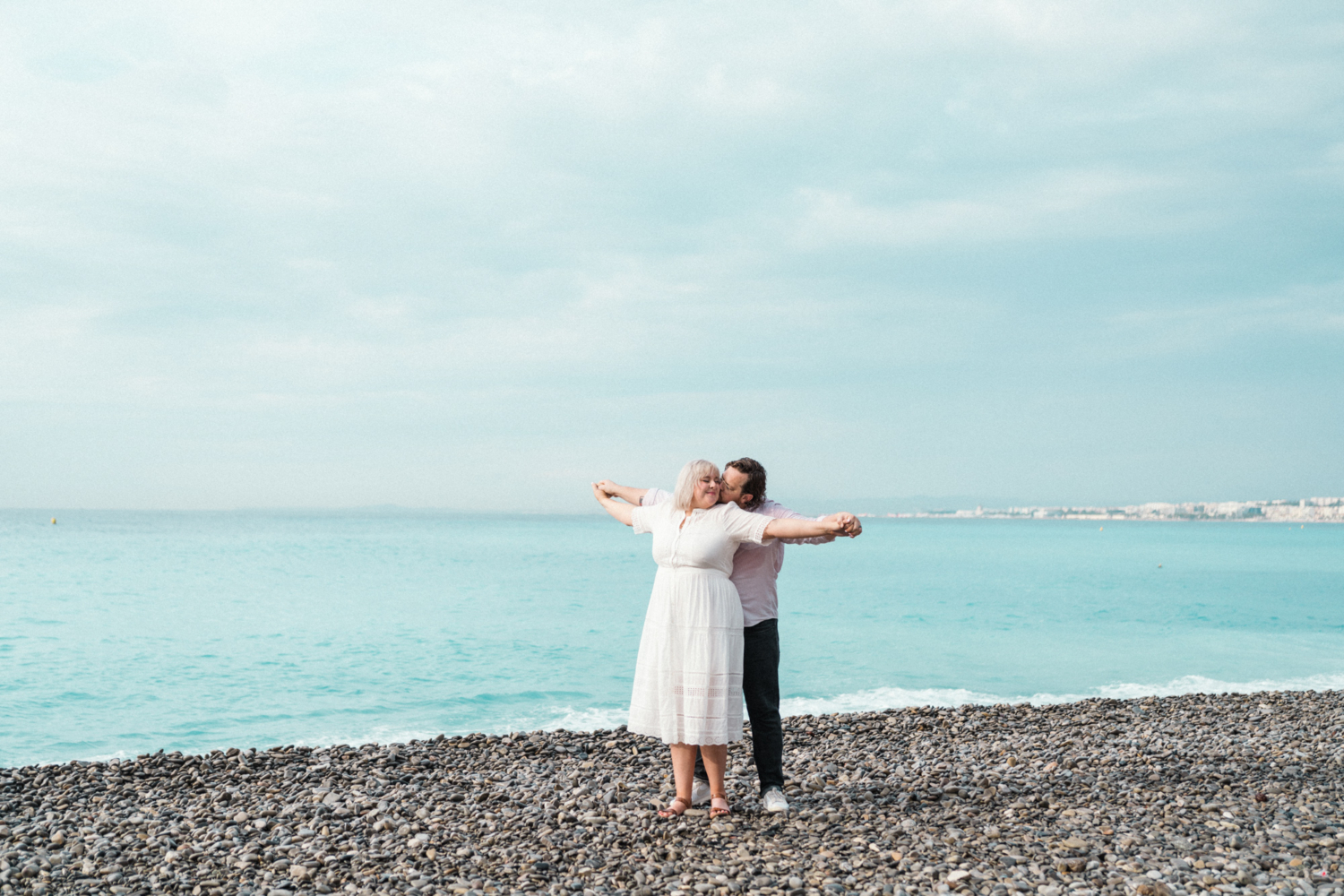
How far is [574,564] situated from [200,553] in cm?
2644

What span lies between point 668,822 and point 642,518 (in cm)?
196

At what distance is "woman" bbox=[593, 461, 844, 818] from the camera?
5.30m

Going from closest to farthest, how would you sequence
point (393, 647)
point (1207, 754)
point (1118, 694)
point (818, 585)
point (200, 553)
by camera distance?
point (1207, 754) → point (1118, 694) → point (393, 647) → point (818, 585) → point (200, 553)

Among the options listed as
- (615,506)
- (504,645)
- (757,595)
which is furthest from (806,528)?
(504,645)

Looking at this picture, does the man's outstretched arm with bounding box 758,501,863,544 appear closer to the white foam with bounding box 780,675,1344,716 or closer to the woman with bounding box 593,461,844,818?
the woman with bounding box 593,461,844,818

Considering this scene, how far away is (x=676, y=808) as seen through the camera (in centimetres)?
580

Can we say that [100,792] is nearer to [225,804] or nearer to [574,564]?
[225,804]

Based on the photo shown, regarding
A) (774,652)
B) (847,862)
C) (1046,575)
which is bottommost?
(1046,575)

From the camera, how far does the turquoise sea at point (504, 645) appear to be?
14.7m

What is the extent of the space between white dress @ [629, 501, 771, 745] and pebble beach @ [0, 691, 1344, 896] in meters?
0.73

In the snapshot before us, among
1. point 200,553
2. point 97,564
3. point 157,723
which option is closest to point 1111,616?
point 157,723

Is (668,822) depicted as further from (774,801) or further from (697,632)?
(697,632)

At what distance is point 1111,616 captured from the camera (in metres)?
29.5

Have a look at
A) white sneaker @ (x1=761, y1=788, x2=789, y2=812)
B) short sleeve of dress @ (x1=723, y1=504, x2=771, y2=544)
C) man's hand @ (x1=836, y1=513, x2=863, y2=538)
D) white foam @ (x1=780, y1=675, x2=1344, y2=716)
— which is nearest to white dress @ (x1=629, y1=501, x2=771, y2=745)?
short sleeve of dress @ (x1=723, y1=504, x2=771, y2=544)
